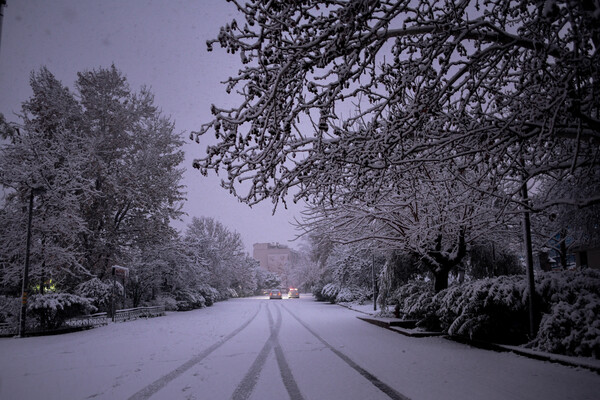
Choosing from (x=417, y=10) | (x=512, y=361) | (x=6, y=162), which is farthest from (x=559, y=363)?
(x=6, y=162)

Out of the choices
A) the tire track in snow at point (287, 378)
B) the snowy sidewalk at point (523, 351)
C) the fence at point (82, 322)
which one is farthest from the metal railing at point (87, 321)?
the snowy sidewalk at point (523, 351)

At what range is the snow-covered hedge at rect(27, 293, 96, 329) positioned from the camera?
15.3m

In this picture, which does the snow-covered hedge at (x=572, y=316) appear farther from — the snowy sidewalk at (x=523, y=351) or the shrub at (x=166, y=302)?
the shrub at (x=166, y=302)

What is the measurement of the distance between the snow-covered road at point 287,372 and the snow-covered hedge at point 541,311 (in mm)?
665

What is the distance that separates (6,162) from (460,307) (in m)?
21.1

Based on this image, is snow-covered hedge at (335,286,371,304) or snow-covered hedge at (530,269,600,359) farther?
snow-covered hedge at (335,286,371,304)

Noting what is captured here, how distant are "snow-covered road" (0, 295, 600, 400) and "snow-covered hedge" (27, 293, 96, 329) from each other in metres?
3.88

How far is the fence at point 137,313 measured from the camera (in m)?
21.5

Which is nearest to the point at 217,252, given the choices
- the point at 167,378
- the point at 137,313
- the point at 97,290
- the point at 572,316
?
the point at 137,313

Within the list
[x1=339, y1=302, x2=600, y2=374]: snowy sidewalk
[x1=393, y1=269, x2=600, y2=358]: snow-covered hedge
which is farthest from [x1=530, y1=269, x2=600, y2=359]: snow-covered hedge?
[x1=339, y1=302, x2=600, y2=374]: snowy sidewalk

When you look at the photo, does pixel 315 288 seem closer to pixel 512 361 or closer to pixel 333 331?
pixel 333 331

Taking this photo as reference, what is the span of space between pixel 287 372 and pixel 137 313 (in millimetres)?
19929

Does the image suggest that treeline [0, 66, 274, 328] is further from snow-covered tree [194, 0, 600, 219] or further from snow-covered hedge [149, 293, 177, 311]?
snow-covered tree [194, 0, 600, 219]

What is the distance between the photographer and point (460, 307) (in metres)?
10.1
